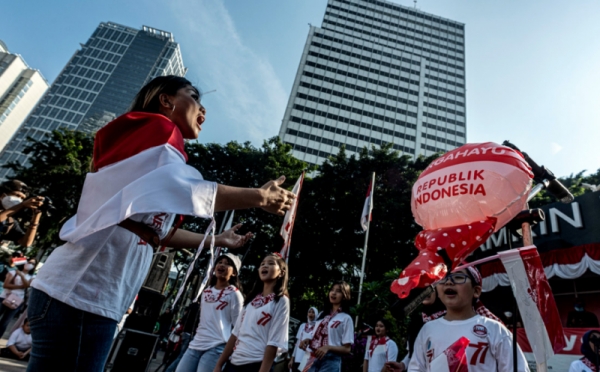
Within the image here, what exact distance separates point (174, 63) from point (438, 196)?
5050 inches

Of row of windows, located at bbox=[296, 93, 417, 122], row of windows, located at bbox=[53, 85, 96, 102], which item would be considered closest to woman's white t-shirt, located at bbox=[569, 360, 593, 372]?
row of windows, located at bbox=[296, 93, 417, 122]

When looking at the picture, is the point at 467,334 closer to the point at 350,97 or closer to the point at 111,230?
the point at 111,230

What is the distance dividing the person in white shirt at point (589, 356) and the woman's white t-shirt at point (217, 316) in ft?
18.0

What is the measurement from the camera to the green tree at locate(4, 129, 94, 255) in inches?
647

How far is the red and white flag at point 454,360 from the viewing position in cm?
184

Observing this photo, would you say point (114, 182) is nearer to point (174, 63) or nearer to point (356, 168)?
point (356, 168)

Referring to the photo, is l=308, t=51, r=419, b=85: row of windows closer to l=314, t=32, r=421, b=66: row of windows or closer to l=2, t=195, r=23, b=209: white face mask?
l=314, t=32, r=421, b=66: row of windows

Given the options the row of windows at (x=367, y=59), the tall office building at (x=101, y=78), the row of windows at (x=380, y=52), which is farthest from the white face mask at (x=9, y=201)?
the tall office building at (x=101, y=78)

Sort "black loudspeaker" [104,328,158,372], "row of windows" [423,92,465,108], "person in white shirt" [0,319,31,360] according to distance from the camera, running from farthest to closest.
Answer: "row of windows" [423,92,465,108] < "person in white shirt" [0,319,31,360] < "black loudspeaker" [104,328,158,372]

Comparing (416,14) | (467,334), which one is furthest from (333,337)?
(416,14)

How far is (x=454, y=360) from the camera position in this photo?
186 centimetres

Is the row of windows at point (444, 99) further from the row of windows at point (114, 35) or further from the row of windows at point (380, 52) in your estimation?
the row of windows at point (114, 35)

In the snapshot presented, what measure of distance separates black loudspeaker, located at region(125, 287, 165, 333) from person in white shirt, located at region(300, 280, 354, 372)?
272 cm

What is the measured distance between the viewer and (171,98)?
1.56m
